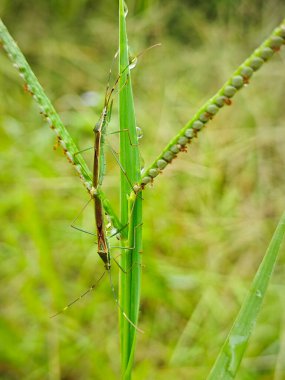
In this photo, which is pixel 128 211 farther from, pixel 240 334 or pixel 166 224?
pixel 166 224

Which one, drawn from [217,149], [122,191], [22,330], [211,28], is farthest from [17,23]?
[122,191]

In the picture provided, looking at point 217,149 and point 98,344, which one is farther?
point 217,149

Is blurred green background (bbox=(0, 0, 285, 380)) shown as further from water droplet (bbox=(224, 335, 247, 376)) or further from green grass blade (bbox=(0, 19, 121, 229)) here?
water droplet (bbox=(224, 335, 247, 376))

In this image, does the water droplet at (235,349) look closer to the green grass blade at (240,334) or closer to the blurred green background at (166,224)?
the green grass blade at (240,334)

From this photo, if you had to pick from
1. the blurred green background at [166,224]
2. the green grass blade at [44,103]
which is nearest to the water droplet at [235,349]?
the green grass blade at [44,103]

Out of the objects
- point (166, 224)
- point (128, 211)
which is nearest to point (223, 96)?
point (128, 211)

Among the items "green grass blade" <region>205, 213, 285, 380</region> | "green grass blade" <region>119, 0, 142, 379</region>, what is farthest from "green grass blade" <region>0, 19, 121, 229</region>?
"green grass blade" <region>205, 213, 285, 380</region>

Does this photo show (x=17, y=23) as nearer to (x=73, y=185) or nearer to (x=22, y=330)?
(x=73, y=185)
